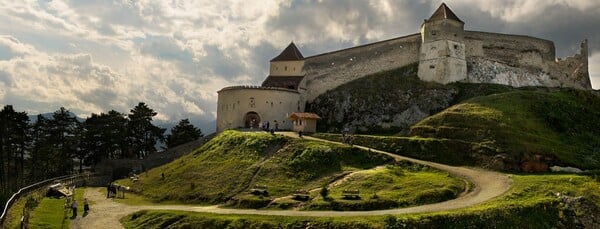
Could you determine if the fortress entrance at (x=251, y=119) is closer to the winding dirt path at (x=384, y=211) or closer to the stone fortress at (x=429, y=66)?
the stone fortress at (x=429, y=66)

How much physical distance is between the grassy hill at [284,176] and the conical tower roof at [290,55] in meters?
21.8

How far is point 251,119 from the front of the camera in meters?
60.6

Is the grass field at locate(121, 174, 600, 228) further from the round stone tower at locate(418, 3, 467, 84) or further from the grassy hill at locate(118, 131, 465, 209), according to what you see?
the round stone tower at locate(418, 3, 467, 84)

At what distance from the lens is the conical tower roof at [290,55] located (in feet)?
233

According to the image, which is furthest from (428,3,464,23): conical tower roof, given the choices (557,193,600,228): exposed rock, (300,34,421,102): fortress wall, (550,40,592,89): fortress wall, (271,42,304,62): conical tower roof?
(557,193,600,228): exposed rock

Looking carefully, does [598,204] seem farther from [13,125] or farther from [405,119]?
[13,125]

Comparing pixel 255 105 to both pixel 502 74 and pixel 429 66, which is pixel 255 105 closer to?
pixel 429 66

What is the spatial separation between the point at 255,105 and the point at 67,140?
2538 cm

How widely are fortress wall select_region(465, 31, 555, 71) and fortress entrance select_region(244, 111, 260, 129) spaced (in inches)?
1001

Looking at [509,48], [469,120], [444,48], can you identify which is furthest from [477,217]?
[509,48]

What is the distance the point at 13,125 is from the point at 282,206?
39405 mm

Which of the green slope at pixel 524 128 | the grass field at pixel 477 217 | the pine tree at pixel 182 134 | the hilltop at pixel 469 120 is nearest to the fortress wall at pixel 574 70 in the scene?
the hilltop at pixel 469 120

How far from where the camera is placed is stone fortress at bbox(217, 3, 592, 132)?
2361 inches

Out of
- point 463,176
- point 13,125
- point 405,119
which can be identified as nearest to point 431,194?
point 463,176
